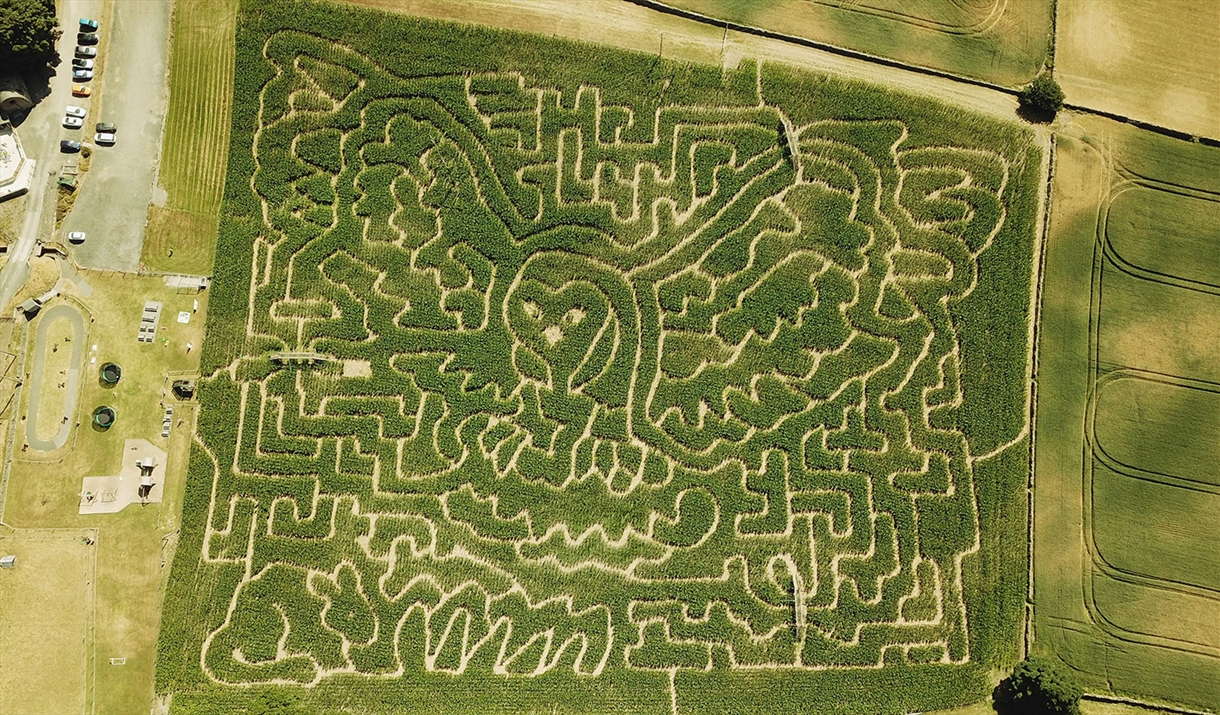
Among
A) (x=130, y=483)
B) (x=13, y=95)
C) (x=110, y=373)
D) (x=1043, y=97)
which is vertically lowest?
(x=130, y=483)

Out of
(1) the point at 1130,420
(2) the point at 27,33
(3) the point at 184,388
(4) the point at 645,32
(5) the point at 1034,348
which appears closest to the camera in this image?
(2) the point at 27,33

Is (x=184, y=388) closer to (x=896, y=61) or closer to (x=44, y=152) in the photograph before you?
(x=44, y=152)

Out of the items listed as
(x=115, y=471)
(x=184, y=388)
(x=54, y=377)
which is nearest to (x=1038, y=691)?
(x=184, y=388)

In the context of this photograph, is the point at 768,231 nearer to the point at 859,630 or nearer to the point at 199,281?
the point at 859,630

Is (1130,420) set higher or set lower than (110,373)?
higher

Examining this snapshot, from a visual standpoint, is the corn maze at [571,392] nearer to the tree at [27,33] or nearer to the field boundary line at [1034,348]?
the field boundary line at [1034,348]

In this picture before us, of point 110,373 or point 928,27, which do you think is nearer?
point 110,373
